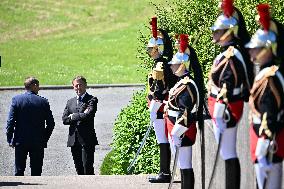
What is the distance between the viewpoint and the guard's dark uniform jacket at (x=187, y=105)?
12133mm

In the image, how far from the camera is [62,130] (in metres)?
→ 25.8

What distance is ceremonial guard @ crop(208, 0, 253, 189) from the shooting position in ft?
35.0

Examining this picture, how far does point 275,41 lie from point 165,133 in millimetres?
5291

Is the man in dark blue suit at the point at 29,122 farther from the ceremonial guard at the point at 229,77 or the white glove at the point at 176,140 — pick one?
the ceremonial guard at the point at 229,77

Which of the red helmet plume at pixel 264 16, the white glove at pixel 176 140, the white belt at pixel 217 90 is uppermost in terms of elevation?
the red helmet plume at pixel 264 16

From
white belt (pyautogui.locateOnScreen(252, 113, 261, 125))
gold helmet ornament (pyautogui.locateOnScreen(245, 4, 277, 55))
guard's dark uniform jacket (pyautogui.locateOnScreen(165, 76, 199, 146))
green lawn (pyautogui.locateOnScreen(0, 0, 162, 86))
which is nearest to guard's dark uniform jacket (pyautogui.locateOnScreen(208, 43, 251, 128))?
white belt (pyautogui.locateOnScreen(252, 113, 261, 125))

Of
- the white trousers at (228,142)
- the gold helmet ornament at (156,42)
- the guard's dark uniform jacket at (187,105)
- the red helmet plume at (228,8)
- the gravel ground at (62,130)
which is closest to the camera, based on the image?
the red helmet plume at (228,8)

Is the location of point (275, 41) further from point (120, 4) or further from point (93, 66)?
point (120, 4)

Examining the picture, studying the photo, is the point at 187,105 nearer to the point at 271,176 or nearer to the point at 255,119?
the point at 255,119

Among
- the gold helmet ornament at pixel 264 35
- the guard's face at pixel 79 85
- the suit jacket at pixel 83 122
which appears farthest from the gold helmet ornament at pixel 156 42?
the gold helmet ornament at pixel 264 35

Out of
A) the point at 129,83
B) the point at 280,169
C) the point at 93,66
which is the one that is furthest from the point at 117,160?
the point at 93,66

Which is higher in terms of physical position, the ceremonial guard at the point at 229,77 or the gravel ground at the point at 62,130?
the ceremonial guard at the point at 229,77

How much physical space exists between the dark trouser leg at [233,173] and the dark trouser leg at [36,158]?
6.50m

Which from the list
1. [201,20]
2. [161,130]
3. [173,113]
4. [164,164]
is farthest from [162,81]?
[201,20]
